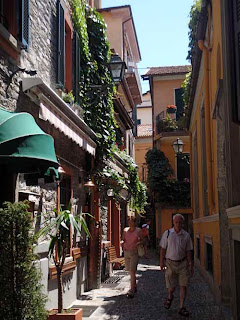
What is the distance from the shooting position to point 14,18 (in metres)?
6.85

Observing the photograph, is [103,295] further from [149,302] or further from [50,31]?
[50,31]

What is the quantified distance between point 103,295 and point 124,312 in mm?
1883

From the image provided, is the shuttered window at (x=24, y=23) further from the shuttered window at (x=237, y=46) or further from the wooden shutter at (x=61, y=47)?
the shuttered window at (x=237, y=46)

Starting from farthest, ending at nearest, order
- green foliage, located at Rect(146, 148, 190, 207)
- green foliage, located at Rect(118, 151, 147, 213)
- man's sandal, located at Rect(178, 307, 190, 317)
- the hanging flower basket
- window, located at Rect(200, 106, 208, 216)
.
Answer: the hanging flower basket, green foliage, located at Rect(146, 148, 190, 207), green foliage, located at Rect(118, 151, 147, 213), window, located at Rect(200, 106, 208, 216), man's sandal, located at Rect(178, 307, 190, 317)

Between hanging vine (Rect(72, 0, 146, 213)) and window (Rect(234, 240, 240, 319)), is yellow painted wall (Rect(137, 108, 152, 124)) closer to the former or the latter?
hanging vine (Rect(72, 0, 146, 213))

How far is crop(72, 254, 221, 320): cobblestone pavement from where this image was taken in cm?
804

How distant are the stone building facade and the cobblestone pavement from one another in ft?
1.97

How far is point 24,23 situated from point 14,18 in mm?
253

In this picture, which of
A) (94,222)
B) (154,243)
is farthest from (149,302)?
(154,243)

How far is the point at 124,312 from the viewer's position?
8.40 meters

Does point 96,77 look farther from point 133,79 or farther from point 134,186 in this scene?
point 133,79

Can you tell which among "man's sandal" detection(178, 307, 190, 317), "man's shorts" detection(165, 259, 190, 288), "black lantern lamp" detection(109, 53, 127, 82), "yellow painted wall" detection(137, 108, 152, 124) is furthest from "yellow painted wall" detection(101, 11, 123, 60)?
"yellow painted wall" detection(137, 108, 152, 124)

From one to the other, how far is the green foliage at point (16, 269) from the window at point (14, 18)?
312 cm

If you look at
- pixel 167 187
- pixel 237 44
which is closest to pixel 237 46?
pixel 237 44
